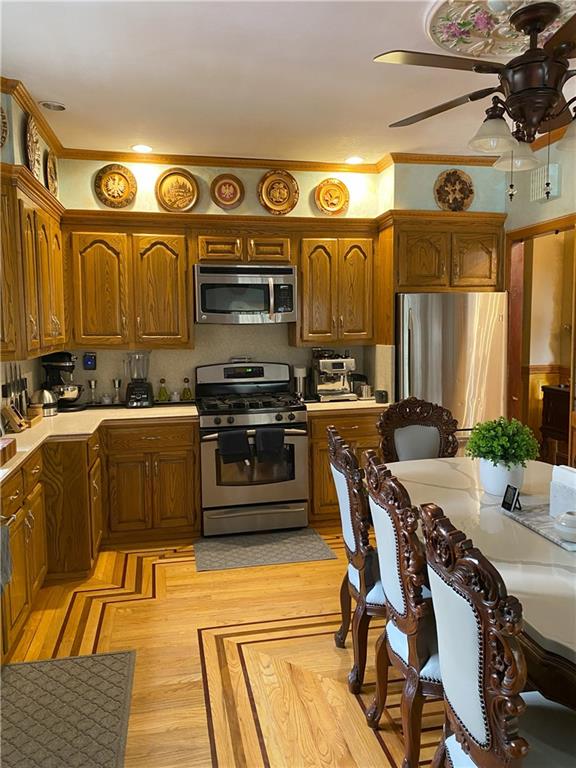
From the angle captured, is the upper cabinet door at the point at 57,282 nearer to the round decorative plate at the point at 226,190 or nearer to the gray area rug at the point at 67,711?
the round decorative plate at the point at 226,190

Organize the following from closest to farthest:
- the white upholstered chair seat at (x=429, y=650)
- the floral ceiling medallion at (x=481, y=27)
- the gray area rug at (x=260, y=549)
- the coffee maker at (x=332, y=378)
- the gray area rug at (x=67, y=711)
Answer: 1. the white upholstered chair seat at (x=429, y=650)
2. the gray area rug at (x=67, y=711)
3. the floral ceiling medallion at (x=481, y=27)
4. the gray area rug at (x=260, y=549)
5. the coffee maker at (x=332, y=378)

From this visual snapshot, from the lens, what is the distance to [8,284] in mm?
3186

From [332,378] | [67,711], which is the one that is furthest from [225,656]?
[332,378]

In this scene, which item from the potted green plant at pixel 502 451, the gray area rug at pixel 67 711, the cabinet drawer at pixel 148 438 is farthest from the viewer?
the cabinet drawer at pixel 148 438

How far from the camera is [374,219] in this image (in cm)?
479

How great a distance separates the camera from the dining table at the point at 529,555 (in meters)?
1.42

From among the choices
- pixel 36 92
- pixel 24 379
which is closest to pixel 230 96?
pixel 36 92

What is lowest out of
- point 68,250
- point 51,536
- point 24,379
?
point 51,536

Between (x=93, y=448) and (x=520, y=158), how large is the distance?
2.94 m

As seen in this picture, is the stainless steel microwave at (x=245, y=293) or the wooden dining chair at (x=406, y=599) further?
the stainless steel microwave at (x=245, y=293)

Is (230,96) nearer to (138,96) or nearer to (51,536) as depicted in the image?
(138,96)

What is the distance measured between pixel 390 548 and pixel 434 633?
30cm

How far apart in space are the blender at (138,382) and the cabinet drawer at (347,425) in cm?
132

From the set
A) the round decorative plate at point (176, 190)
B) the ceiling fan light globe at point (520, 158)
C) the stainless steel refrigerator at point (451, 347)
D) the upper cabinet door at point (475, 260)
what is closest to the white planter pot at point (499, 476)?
the ceiling fan light globe at point (520, 158)
